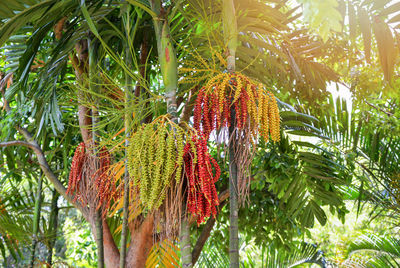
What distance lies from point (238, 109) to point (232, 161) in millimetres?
181

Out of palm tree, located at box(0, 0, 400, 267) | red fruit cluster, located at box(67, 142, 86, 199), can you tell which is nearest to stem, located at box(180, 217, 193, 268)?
palm tree, located at box(0, 0, 400, 267)

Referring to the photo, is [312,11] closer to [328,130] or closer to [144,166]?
[144,166]

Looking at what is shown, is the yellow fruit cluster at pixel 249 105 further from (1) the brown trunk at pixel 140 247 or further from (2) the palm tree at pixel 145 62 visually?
(1) the brown trunk at pixel 140 247

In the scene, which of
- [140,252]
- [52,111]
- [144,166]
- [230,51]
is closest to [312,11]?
[144,166]

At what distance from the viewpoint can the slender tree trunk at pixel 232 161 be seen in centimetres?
141

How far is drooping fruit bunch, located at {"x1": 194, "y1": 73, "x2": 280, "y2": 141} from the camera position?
1403mm

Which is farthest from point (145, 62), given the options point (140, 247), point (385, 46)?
point (385, 46)

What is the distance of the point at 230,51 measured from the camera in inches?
60.9

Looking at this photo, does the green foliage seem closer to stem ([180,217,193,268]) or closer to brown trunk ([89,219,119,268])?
stem ([180,217,193,268])

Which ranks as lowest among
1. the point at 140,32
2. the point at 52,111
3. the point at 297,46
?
the point at 52,111

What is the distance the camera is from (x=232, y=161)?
1.46 meters

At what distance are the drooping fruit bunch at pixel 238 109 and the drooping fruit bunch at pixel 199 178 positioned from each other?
0.25ft

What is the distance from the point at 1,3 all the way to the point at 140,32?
38.7 inches

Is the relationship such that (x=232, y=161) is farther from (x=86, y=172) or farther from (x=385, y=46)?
(x=86, y=172)
